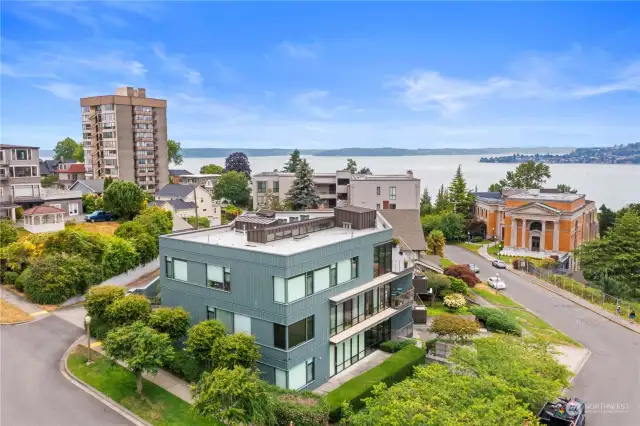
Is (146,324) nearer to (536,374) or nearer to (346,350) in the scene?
(346,350)

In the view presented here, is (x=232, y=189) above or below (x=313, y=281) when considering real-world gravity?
above

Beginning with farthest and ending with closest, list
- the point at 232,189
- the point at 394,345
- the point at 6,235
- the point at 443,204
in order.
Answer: the point at 443,204 → the point at 232,189 → the point at 6,235 → the point at 394,345

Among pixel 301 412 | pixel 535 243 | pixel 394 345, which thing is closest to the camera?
pixel 301 412

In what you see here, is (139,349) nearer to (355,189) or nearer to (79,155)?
(355,189)

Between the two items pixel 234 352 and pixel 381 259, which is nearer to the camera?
pixel 234 352

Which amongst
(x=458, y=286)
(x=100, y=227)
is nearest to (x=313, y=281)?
(x=458, y=286)

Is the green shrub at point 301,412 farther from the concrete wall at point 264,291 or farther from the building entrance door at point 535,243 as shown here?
the building entrance door at point 535,243

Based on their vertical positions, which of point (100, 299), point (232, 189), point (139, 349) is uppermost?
point (232, 189)
